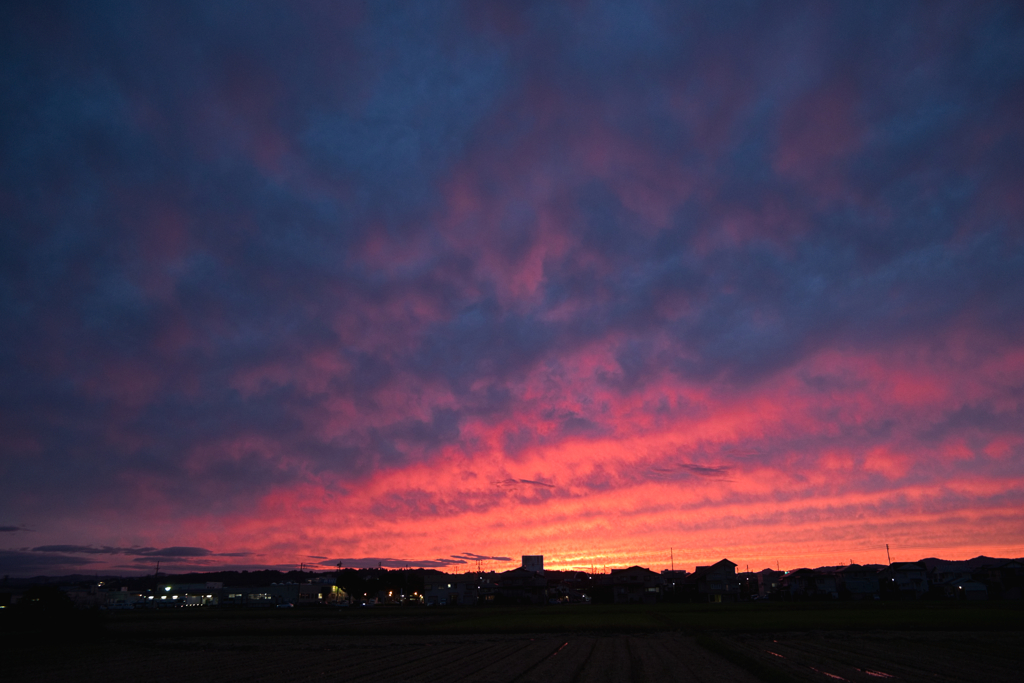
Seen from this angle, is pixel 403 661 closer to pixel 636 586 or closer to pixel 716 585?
pixel 636 586

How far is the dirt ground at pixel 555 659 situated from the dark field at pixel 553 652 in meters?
0.07

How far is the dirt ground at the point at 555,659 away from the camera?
72.6ft

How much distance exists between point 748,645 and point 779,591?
3910 inches

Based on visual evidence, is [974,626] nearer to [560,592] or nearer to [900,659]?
[900,659]

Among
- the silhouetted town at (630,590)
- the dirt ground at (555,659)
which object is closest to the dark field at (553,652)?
the dirt ground at (555,659)

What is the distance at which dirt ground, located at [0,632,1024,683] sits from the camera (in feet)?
72.6

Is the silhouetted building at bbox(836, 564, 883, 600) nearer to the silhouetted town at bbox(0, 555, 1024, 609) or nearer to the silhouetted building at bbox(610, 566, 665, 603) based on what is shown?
the silhouetted town at bbox(0, 555, 1024, 609)

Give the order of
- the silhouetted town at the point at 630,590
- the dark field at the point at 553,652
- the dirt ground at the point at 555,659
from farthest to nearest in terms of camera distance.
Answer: the silhouetted town at the point at 630,590 → the dark field at the point at 553,652 → the dirt ground at the point at 555,659

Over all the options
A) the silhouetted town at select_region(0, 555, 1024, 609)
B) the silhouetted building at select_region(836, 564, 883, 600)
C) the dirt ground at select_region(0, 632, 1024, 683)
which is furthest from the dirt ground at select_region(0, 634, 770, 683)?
the silhouetted building at select_region(836, 564, 883, 600)

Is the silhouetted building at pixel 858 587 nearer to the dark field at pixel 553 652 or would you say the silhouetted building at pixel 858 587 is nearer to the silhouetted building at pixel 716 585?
the silhouetted building at pixel 716 585

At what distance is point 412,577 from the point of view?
167000mm

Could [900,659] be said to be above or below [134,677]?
above

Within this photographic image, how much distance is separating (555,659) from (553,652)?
3.20 metres

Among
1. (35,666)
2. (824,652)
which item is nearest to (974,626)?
(824,652)
